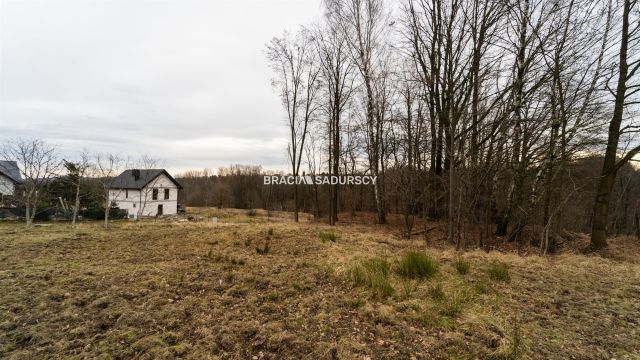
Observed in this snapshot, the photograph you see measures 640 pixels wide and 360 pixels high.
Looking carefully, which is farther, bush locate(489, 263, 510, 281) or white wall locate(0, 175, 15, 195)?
white wall locate(0, 175, 15, 195)

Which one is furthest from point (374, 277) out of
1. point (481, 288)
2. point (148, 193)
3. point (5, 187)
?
point (5, 187)

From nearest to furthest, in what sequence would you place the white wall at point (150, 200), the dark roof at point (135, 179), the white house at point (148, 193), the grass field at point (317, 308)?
the grass field at point (317, 308) → the white wall at point (150, 200) → the white house at point (148, 193) → the dark roof at point (135, 179)

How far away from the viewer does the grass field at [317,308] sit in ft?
9.45

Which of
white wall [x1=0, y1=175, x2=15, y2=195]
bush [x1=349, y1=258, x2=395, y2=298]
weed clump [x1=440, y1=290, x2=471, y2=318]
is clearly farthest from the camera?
white wall [x1=0, y1=175, x2=15, y2=195]

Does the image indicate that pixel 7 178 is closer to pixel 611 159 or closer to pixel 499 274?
pixel 499 274

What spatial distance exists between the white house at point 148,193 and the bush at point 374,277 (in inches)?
1325

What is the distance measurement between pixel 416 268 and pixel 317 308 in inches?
78.9

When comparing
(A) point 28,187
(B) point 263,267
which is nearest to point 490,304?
(B) point 263,267

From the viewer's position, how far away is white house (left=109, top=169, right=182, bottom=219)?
33.6m

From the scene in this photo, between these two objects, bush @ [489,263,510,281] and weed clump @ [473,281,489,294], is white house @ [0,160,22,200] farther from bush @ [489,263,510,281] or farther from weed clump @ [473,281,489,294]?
bush @ [489,263,510,281]

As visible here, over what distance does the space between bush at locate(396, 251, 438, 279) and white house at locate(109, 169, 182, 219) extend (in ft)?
112

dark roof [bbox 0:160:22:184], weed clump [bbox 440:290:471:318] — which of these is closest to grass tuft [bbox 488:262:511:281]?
weed clump [bbox 440:290:471:318]

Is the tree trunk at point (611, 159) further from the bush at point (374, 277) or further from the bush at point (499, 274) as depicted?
the bush at point (374, 277)

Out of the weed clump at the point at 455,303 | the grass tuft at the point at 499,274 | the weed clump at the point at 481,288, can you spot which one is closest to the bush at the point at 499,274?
the grass tuft at the point at 499,274
